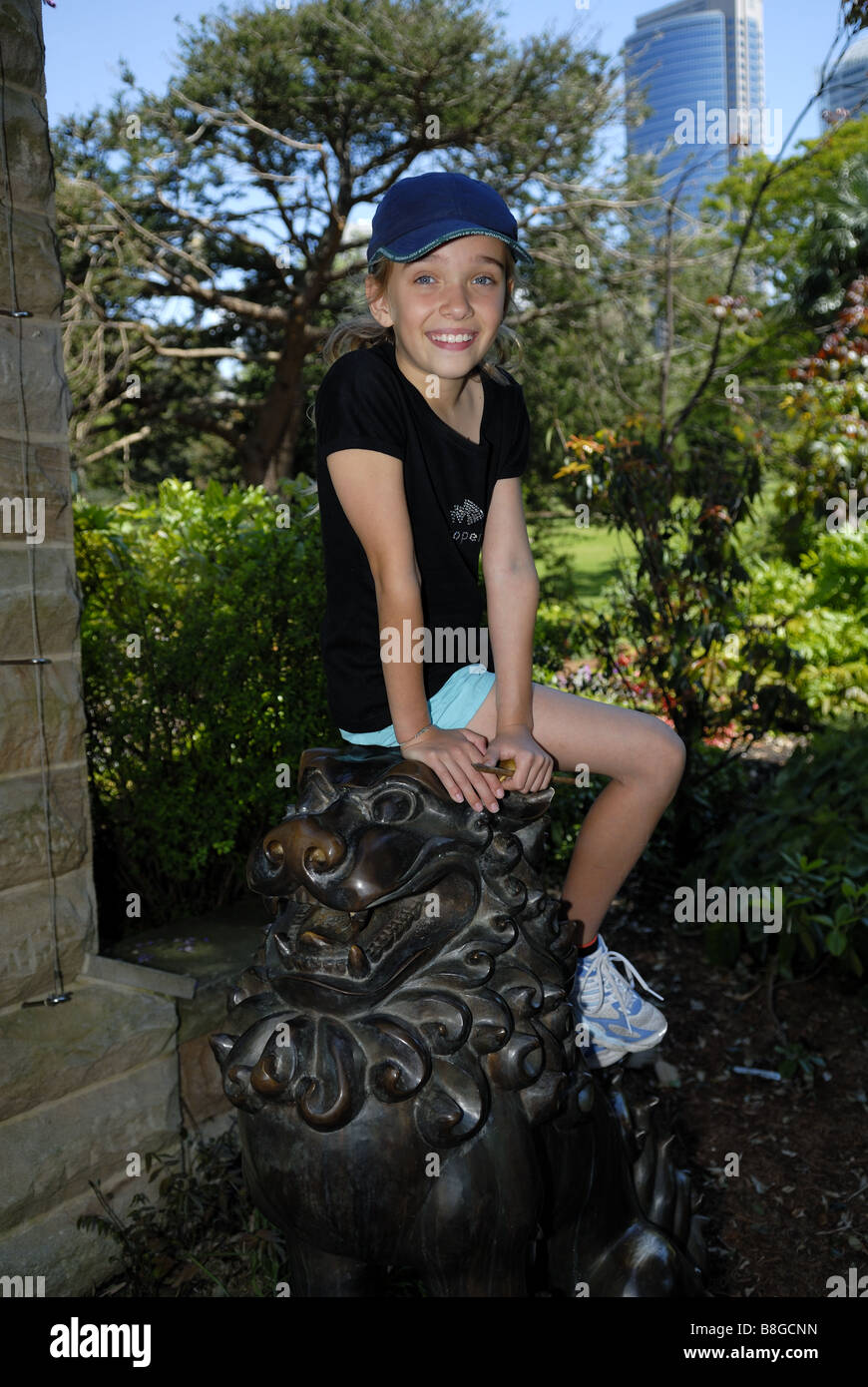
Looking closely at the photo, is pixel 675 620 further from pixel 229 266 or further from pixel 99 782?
pixel 229 266

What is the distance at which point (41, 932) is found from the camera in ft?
9.27

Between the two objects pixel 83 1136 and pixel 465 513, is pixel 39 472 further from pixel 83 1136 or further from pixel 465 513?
pixel 83 1136

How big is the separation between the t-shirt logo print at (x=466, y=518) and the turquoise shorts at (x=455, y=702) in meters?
0.28

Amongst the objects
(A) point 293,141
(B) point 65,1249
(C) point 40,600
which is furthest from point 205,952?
(A) point 293,141

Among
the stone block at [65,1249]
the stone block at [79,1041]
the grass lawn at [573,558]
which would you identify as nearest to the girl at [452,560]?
the stone block at [79,1041]

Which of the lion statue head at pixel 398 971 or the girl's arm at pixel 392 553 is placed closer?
the lion statue head at pixel 398 971

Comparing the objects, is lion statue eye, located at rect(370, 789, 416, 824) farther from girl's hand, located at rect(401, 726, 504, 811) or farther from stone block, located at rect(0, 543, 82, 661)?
stone block, located at rect(0, 543, 82, 661)

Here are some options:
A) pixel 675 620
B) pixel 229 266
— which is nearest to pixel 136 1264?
pixel 675 620

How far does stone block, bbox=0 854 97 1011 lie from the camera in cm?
276

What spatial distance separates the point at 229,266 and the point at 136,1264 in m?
14.7

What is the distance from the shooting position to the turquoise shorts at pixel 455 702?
7.25ft

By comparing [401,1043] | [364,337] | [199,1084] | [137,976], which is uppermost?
[364,337]

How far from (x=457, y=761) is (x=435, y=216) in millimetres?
1006

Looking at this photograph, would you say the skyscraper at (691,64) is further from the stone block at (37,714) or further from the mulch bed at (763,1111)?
the stone block at (37,714)
